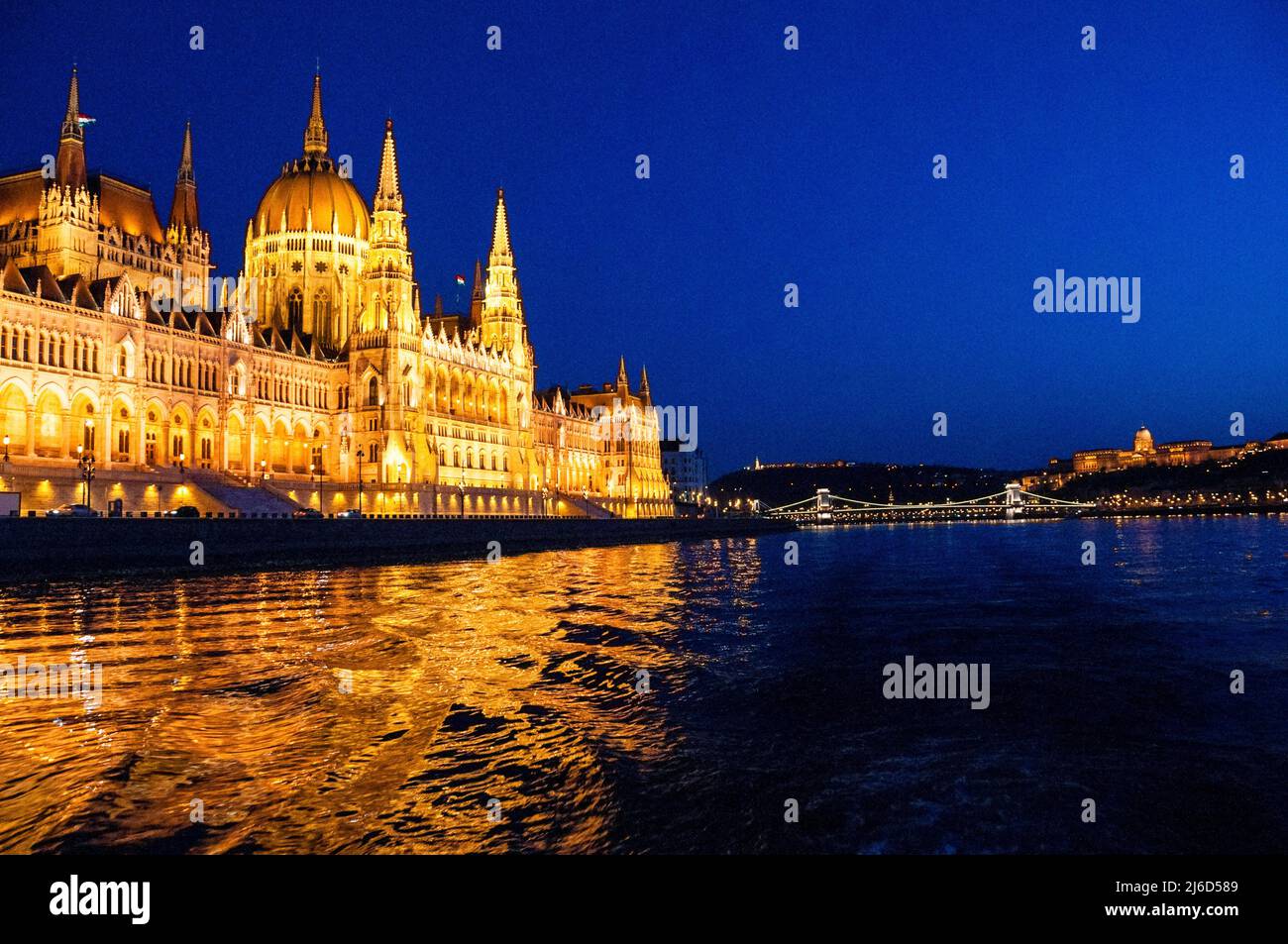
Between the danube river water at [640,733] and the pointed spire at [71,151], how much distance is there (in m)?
62.8

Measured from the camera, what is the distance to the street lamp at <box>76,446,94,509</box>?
174ft

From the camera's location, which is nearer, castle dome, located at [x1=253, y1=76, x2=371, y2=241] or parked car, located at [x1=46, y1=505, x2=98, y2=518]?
parked car, located at [x1=46, y1=505, x2=98, y2=518]

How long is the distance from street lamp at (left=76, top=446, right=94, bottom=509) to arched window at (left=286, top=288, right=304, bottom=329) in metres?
38.8

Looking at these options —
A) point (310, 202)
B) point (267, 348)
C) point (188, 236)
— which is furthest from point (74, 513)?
point (310, 202)

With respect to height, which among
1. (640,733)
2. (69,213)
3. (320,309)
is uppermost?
(69,213)

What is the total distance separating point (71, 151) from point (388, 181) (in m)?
28.7

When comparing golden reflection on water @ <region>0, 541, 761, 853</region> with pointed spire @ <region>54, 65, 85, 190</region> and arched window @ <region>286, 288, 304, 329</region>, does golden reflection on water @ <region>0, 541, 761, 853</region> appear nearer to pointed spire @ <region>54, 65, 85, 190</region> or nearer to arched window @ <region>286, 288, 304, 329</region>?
pointed spire @ <region>54, 65, 85, 190</region>

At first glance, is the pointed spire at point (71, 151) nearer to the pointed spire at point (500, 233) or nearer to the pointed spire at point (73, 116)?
the pointed spire at point (73, 116)

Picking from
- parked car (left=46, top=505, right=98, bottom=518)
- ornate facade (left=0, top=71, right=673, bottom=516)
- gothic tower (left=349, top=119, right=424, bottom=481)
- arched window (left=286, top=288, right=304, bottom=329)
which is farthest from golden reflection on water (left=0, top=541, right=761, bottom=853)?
arched window (left=286, top=288, right=304, bottom=329)

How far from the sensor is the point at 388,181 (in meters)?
96.9

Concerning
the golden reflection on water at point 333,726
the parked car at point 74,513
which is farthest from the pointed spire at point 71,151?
the golden reflection on water at point 333,726

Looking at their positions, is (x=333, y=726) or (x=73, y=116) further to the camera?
(x=73, y=116)

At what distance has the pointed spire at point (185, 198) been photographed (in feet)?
298

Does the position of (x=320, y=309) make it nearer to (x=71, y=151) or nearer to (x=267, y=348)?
(x=267, y=348)
